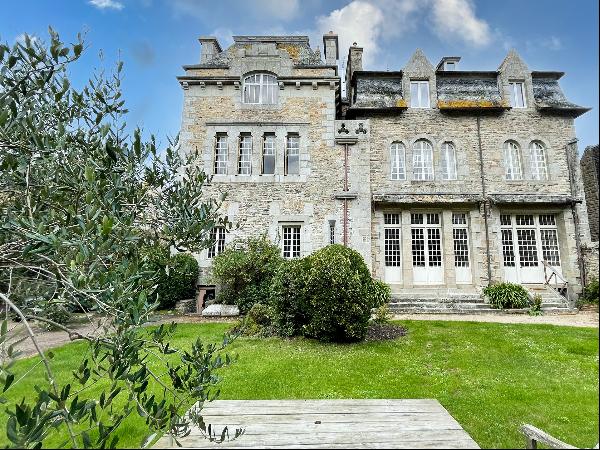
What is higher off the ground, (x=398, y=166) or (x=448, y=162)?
(x=448, y=162)

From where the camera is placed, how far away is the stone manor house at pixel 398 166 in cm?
1420

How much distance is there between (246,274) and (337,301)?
17.0 feet

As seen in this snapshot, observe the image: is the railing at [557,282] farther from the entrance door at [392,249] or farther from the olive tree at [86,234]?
the olive tree at [86,234]

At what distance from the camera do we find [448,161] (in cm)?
1566

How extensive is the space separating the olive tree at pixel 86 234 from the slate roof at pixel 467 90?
1552 centimetres

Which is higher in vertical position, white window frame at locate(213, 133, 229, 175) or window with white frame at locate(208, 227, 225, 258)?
white window frame at locate(213, 133, 229, 175)

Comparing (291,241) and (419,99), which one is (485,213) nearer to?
(419,99)

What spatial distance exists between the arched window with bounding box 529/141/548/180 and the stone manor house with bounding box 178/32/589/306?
0.06 metres

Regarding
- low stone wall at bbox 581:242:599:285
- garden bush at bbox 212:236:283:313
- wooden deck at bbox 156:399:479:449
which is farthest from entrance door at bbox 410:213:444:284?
wooden deck at bbox 156:399:479:449

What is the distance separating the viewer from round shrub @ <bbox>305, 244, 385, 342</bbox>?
7.82 metres

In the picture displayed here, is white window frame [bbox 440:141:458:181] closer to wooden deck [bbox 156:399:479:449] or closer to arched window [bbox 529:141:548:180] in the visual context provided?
arched window [bbox 529:141:548:180]

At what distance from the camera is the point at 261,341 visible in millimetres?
8289

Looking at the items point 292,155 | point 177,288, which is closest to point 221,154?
point 292,155

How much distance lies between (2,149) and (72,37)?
3.30 feet
